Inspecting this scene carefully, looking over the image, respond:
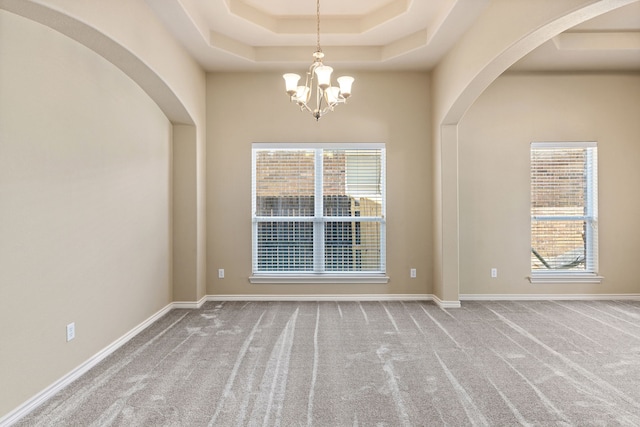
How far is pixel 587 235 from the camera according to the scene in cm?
521

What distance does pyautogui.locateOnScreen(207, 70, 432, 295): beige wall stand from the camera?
5137 millimetres

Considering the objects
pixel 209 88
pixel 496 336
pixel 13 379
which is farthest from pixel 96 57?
pixel 496 336

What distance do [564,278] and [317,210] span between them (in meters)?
3.60

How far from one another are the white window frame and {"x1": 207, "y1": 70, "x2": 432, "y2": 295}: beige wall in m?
1.61

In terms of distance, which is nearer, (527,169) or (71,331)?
(71,331)

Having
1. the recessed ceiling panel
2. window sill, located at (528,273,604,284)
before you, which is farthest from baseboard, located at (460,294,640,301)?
the recessed ceiling panel

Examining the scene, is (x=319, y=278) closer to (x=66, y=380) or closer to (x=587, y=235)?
(x=66, y=380)

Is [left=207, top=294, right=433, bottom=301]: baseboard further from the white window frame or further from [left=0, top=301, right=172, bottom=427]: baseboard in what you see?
Answer: the white window frame

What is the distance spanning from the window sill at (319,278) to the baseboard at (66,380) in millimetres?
1599

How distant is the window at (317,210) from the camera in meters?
5.20

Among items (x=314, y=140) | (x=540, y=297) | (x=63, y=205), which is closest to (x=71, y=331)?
(x=63, y=205)

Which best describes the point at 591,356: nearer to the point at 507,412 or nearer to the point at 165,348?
the point at 507,412

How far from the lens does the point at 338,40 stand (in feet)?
14.9

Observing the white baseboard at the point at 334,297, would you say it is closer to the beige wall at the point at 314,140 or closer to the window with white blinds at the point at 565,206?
the beige wall at the point at 314,140
